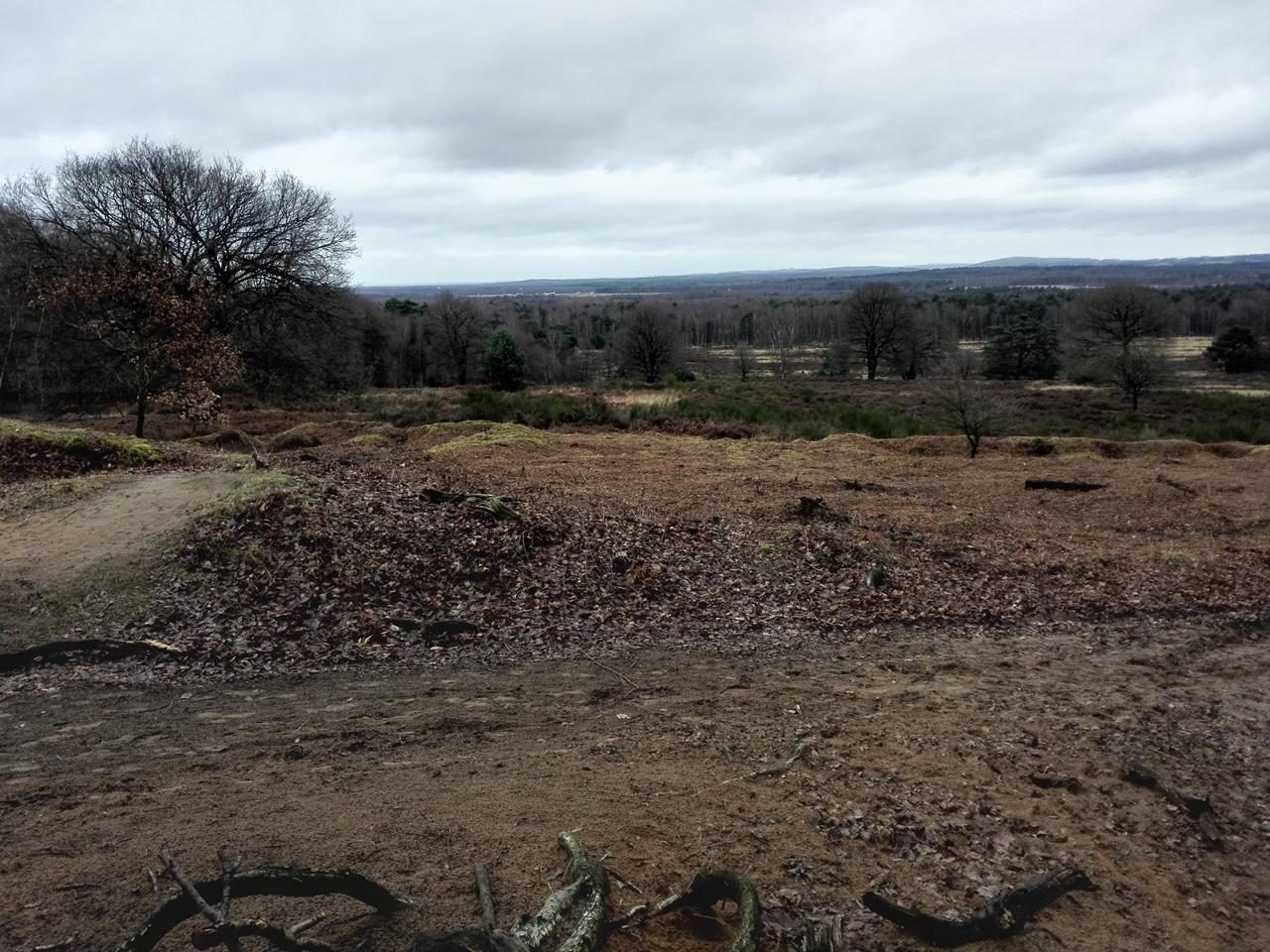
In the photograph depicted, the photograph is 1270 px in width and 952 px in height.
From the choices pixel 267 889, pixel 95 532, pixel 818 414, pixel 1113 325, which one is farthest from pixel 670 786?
pixel 1113 325

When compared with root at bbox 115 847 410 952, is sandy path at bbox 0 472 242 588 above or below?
above

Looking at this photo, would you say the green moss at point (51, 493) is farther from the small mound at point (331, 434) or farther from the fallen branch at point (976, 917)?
the fallen branch at point (976, 917)

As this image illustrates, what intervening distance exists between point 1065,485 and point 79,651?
15.3 m

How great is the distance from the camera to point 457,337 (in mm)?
55656

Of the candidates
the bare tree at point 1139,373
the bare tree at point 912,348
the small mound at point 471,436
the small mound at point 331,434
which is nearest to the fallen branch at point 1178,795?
the small mound at point 471,436

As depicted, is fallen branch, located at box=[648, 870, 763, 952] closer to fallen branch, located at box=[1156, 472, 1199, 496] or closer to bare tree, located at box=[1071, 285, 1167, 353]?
fallen branch, located at box=[1156, 472, 1199, 496]

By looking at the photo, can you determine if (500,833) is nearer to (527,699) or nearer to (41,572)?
(527,699)

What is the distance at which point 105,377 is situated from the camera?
26.8m

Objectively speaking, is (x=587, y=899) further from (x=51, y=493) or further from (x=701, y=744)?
(x=51, y=493)

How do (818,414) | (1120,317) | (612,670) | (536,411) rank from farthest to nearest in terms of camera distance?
(1120,317)
(818,414)
(536,411)
(612,670)

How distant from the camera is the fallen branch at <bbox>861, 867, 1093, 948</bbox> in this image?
381 cm

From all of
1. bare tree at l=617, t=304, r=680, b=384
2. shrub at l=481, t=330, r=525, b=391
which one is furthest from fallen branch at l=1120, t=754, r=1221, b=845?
bare tree at l=617, t=304, r=680, b=384

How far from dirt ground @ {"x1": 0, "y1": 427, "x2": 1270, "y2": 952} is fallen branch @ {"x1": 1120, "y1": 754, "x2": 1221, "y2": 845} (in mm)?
61

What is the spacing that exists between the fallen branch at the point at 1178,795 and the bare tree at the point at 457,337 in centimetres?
5184
